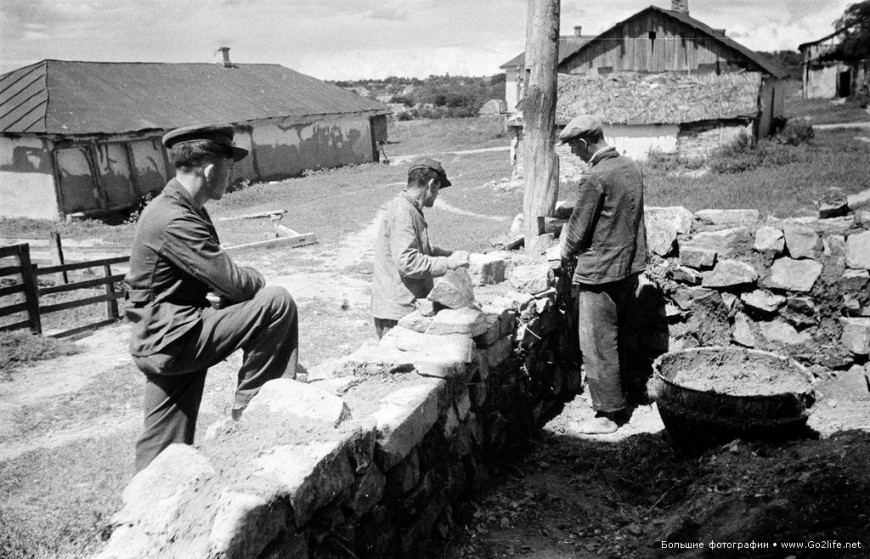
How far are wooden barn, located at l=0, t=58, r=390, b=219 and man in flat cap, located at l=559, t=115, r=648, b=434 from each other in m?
18.5

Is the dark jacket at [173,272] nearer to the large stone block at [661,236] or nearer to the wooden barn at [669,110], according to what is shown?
the large stone block at [661,236]

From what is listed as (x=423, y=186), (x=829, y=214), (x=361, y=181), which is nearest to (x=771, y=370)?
(x=829, y=214)

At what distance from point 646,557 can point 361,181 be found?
2329cm

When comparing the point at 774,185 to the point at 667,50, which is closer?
the point at 774,185

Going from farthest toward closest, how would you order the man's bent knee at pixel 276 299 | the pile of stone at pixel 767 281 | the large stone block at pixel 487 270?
the pile of stone at pixel 767 281 → the large stone block at pixel 487 270 → the man's bent knee at pixel 276 299

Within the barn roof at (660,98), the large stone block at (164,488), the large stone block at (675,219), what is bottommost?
the large stone block at (164,488)

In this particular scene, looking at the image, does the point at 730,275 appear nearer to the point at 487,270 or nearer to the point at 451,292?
the point at 487,270

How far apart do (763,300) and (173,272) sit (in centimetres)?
553

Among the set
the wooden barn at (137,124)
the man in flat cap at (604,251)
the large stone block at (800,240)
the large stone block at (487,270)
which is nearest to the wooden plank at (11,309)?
the large stone block at (487,270)

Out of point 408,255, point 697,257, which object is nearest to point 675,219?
point 697,257

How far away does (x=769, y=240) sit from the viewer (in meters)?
6.34

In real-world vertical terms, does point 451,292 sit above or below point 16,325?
above

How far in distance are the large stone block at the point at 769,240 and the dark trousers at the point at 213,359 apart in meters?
5.02

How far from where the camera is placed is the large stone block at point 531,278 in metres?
5.68
